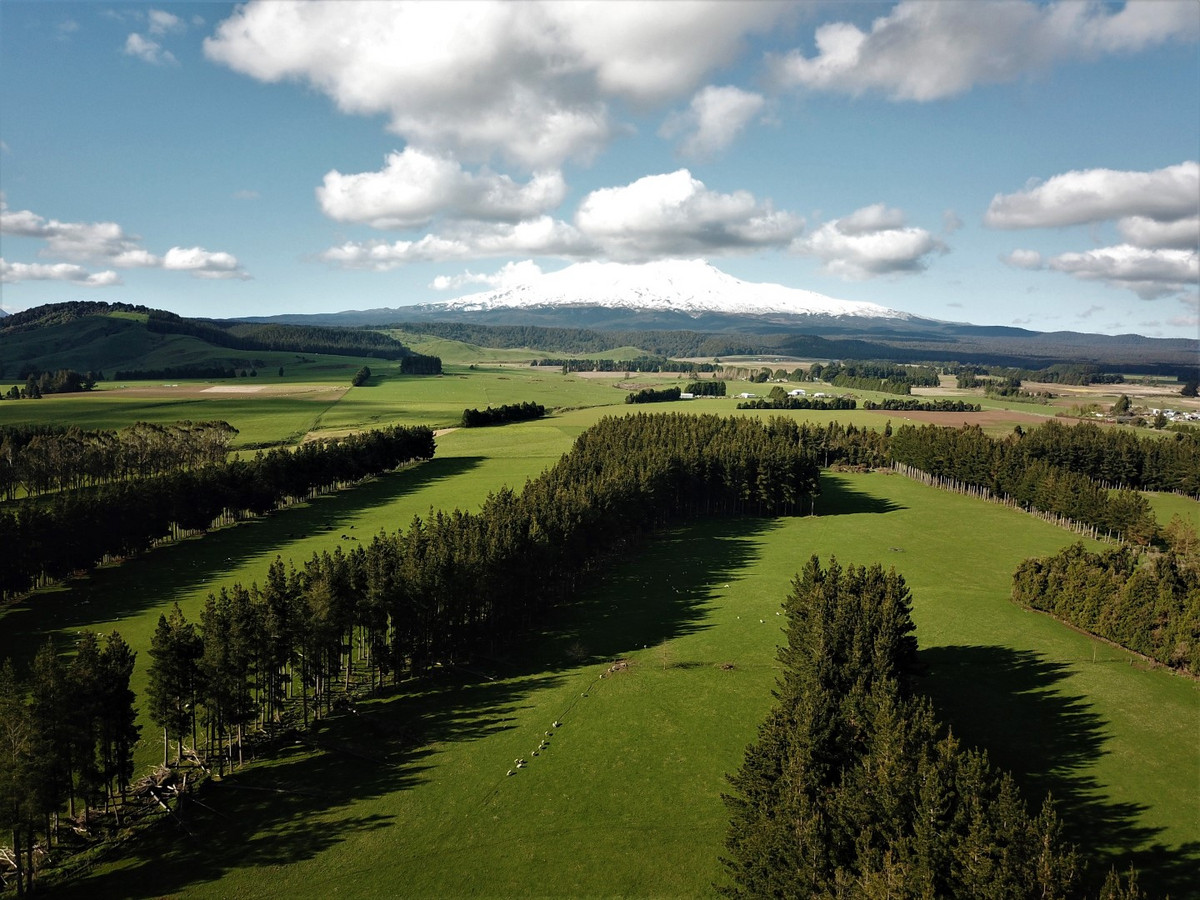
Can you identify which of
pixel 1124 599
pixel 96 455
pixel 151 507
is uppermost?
pixel 96 455

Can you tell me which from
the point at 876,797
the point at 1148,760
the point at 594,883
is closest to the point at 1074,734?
the point at 1148,760

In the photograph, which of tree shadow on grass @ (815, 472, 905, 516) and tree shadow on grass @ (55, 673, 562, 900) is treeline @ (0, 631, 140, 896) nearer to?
tree shadow on grass @ (55, 673, 562, 900)

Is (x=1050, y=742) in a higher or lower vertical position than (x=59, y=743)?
lower

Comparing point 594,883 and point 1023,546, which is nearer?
point 594,883

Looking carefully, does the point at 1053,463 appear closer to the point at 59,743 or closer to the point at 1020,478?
the point at 1020,478

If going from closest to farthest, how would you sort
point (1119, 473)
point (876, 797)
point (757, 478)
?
point (876, 797) → point (757, 478) → point (1119, 473)

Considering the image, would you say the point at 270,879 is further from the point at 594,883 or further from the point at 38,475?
the point at 38,475

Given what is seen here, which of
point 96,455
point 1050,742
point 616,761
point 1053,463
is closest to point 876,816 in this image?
point 616,761
